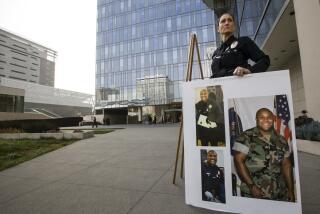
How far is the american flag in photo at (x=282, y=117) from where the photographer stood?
77.7 inches

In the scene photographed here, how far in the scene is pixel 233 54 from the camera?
2494mm

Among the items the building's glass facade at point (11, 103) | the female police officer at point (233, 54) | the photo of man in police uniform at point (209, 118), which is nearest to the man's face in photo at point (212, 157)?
the photo of man in police uniform at point (209, 118)

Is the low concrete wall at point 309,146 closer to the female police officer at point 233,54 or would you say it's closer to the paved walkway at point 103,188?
the paved walkway at point 103,188

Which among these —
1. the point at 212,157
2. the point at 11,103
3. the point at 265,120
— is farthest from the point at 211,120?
the point at 11,103

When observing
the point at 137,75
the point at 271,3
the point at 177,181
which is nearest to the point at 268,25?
the point at 271,3

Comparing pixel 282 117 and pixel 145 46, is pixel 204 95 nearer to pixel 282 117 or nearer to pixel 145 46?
pixel 282 117

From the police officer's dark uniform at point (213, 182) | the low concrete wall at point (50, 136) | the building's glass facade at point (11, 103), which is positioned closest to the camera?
the police officer's dark uniform at point (213, 182)

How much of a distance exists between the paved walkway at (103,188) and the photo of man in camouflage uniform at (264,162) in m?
0.74

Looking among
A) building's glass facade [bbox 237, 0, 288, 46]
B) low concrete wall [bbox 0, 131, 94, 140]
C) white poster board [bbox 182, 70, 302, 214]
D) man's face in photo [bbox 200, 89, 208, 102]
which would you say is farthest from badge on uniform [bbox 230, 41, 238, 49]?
low concrete wall [bbox 0, 131, 94, 140]

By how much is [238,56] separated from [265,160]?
125cm

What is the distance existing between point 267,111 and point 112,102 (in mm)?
49521

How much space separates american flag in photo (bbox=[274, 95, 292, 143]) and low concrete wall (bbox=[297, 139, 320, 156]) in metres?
4.61

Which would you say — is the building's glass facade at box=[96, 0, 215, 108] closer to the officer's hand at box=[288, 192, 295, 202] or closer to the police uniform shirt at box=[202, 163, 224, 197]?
the police uniform shirt at box=[202, 163, 224, 197]

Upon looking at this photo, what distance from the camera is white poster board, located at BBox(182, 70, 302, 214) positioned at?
1.98 m
